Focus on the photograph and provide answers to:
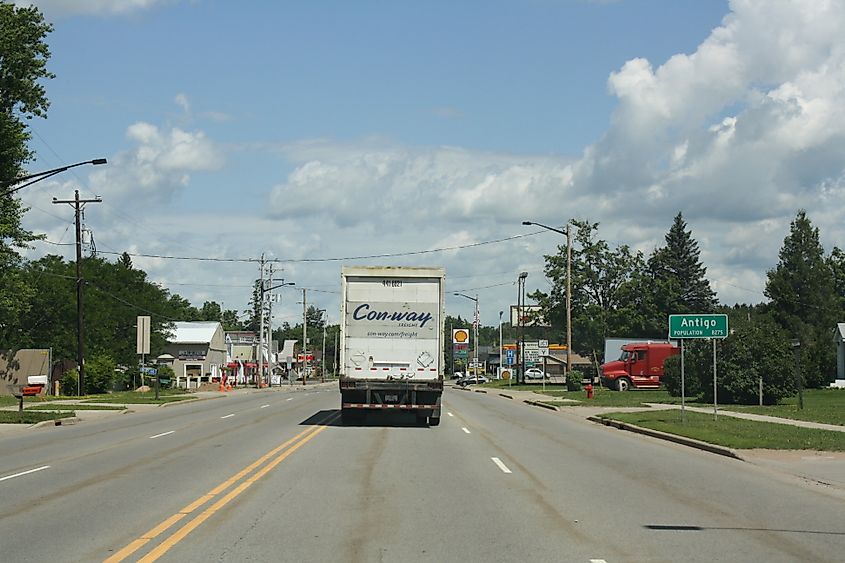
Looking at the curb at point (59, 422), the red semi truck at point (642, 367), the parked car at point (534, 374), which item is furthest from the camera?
the parked car at point (534, 374)

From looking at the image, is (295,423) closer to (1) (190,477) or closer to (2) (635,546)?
(1) (190,477)

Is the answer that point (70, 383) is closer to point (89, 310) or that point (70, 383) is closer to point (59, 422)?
Result: point (89, 310)

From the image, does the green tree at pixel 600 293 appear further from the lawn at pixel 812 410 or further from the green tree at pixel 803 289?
the lawn at pixel 812 410

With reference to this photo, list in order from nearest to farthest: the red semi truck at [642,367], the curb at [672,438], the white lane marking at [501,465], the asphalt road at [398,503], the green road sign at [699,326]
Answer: the asphalt road at [398,503] → the white lane marking at [501,465] → the curb at [672,438] → the green road sign at [699,326] → the red semi truck at [642,367]

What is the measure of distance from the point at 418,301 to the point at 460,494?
522 inches

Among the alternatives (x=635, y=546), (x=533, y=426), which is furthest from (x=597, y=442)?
(x=635, y=546)

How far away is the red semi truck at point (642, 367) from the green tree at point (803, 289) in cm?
1529

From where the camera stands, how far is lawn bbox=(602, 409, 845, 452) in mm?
20859

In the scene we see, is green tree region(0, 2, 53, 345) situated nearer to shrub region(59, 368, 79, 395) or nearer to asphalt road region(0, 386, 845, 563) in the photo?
shrub region(59, 368, 79, 395)

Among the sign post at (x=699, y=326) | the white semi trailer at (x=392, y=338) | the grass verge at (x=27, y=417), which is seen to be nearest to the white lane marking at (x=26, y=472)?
the white semi trailer at (x=392, y=338)

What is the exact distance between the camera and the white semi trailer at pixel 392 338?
2612 centimetres

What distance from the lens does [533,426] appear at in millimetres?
29703

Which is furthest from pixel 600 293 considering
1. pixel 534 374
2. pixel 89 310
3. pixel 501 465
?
pixel 501 465

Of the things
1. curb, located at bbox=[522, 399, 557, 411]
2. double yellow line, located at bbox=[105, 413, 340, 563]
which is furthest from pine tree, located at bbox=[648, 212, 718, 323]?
double yellow line, located at bbox=[105, 413, 340, 563]
